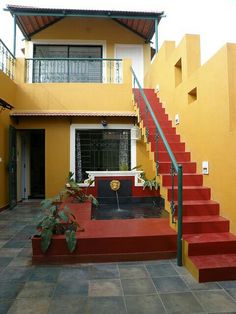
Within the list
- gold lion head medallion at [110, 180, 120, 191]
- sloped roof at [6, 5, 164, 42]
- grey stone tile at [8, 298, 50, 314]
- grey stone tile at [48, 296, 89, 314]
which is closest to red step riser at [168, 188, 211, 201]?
grey stone tile at [48, 296, 89, 314]

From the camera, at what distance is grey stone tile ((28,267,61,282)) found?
324 cm

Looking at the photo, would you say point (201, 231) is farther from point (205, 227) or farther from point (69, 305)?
point (69, 305)

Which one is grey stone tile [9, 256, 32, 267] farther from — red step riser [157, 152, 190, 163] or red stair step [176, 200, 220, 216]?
red step riser [157, 152, 190, 163]

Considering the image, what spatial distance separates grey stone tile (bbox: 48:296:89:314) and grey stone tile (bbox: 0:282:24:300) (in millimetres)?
476

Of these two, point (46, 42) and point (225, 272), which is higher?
point (46, 42)

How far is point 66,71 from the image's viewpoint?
9.38 m

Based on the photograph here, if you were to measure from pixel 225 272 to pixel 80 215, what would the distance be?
2794 mm

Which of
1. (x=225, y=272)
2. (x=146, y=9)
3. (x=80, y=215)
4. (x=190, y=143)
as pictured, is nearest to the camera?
(x=225, y=272)

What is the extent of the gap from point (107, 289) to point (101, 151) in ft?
19.2

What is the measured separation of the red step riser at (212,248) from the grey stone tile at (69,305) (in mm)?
1543

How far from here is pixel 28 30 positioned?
1034cm

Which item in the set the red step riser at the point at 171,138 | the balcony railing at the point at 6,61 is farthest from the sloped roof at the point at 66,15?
the red step riser at the point at 171,138

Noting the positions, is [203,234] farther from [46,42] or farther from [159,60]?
[46,42]

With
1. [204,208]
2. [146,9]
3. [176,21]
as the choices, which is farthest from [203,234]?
[176,21]
